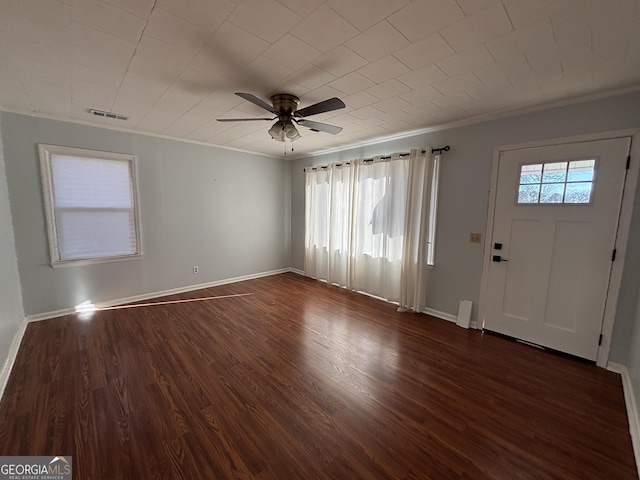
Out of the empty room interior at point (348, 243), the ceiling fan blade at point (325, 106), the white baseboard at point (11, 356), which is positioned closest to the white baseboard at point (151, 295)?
the empty room interior at point (348, 243)

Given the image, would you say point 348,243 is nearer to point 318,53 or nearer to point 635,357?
point 318,53

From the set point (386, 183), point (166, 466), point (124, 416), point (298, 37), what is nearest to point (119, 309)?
point (124, 416)

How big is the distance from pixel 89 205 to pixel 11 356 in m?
1.94

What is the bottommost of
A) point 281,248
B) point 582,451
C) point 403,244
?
Result: point 582,451

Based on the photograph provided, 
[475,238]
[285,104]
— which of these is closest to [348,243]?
[475,238]

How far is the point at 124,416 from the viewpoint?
69.4 inches

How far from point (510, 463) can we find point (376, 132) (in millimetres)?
3651

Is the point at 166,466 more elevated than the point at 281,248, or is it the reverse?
the point at 281,248

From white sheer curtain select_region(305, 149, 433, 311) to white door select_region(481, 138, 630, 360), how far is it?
0.90 metres

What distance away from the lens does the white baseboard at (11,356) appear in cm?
202

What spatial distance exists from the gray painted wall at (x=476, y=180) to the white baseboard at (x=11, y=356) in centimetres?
443

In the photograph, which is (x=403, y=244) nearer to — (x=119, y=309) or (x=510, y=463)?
(x=510, y=463)

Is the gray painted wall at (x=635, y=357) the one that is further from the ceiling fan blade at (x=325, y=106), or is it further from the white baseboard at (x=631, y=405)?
the ceiling fan blade at (x=325, y=106)

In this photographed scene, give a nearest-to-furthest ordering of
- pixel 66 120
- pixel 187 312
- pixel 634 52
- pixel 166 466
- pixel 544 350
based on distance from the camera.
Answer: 1. pixel 166 466
2. pixel 634 52
3. pixel 544 350
4. pixel 66 120
5. pixel 187 312
